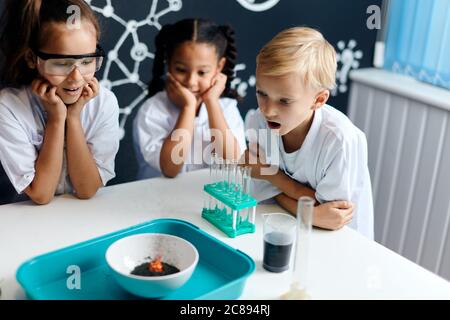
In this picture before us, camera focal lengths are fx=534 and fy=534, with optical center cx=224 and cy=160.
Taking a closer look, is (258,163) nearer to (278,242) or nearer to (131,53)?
(278,242)

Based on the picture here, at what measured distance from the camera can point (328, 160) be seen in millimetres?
1336

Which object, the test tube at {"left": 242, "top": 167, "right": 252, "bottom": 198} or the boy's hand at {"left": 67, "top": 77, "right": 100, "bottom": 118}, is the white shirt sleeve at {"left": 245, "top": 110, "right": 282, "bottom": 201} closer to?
the test tube at {"left": 242, "top": 167, "right": 252, "bottom": 198}

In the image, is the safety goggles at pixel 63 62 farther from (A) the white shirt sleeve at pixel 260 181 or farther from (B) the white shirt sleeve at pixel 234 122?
(B) the white shirt sleeve at pixel 234 122

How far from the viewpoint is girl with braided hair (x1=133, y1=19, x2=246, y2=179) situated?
1.71 meters

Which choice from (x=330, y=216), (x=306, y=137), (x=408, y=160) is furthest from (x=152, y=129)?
(x=408, y=160)

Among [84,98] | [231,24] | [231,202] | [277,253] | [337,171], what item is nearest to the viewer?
[277,253]

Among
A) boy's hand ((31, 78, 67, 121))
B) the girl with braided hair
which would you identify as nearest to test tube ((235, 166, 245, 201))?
the girl with braided hair

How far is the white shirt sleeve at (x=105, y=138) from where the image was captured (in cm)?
150

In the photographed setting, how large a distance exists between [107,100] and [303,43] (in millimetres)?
606

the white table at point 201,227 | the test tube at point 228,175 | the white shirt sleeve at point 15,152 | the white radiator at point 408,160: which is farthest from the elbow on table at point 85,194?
the white radiator at point 408,160

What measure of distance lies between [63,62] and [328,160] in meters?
0.72

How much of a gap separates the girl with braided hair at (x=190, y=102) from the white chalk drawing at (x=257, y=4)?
22 centimetres
